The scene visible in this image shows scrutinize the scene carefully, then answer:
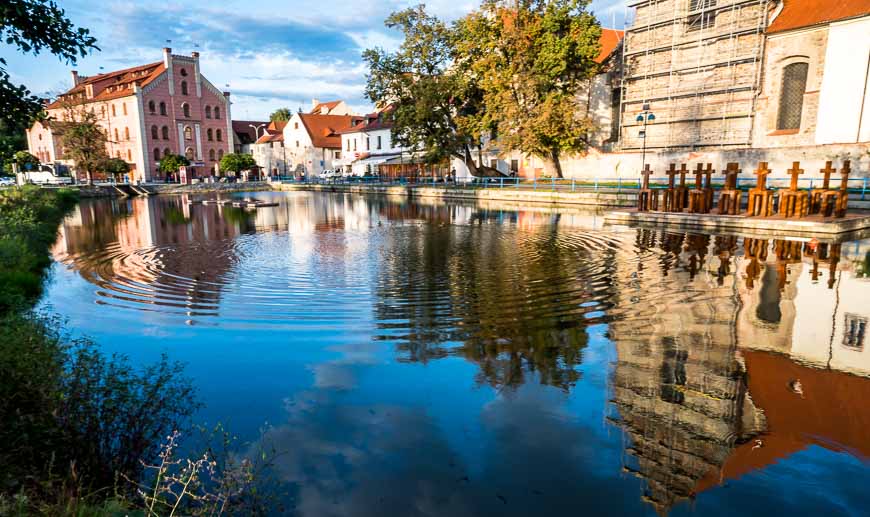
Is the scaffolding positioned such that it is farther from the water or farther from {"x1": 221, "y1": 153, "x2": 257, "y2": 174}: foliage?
{"x1": 221, "y1": 153, "x2": 257, "y2": 174}: foliage

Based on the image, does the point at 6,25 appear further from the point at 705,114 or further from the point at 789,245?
the point at 705,114

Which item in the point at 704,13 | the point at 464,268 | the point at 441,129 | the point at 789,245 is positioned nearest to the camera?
the point at 464,268

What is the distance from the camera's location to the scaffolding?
3225cm

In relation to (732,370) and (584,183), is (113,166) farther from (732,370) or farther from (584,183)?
(732,370)

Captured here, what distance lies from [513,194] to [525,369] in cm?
3014

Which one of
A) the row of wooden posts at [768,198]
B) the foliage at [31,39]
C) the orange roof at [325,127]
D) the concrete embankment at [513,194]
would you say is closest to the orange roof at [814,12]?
the concrete embankment at [513,194]

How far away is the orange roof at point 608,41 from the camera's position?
43.2 m

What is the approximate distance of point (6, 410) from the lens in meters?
3.86

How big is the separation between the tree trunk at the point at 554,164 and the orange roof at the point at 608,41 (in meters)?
9.22

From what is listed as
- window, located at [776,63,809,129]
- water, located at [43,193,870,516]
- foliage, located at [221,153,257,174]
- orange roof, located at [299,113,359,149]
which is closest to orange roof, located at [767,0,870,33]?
window, located at [776,63,809,129]

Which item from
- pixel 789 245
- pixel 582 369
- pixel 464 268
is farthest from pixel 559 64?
pixel 582 369

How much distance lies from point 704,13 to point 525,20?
11368 mm

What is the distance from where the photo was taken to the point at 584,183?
37.2 m

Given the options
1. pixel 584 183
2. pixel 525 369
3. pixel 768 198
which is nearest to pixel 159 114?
pixel 584 183
